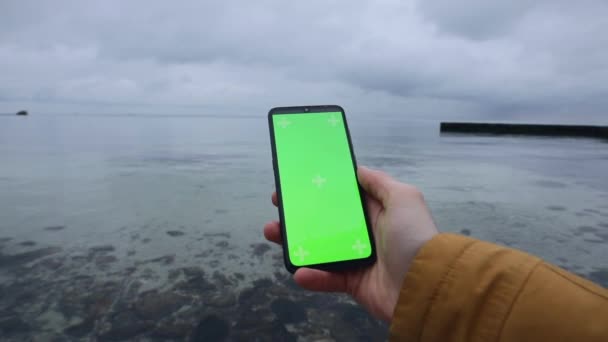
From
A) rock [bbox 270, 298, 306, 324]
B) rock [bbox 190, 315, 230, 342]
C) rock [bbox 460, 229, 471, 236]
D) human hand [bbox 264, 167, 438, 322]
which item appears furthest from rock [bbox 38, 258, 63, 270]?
rock [bbox 460, 229, 471, 236]

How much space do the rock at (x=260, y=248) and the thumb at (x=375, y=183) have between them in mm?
3720

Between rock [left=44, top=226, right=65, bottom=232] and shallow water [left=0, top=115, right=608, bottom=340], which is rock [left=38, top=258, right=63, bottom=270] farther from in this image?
rock [left=44, top=226, right=65, bottom=232]

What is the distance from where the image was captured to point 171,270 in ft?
17.5

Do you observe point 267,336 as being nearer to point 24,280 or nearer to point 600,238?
point 24,280

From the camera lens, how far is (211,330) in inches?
155

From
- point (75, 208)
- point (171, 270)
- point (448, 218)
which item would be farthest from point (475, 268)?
point (75, 208)

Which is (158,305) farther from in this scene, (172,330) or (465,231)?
(465,231)

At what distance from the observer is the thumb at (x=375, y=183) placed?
2615 mm

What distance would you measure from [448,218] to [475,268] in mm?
6944

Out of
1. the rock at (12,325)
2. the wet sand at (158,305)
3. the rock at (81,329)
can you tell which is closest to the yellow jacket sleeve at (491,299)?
the wet sand at (158,305)

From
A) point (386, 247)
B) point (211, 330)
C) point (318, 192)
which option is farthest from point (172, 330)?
point (386, 247)

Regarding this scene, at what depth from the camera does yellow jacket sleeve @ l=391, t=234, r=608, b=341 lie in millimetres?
1151

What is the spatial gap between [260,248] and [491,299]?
212 inches

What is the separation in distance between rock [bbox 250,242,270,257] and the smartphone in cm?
350
